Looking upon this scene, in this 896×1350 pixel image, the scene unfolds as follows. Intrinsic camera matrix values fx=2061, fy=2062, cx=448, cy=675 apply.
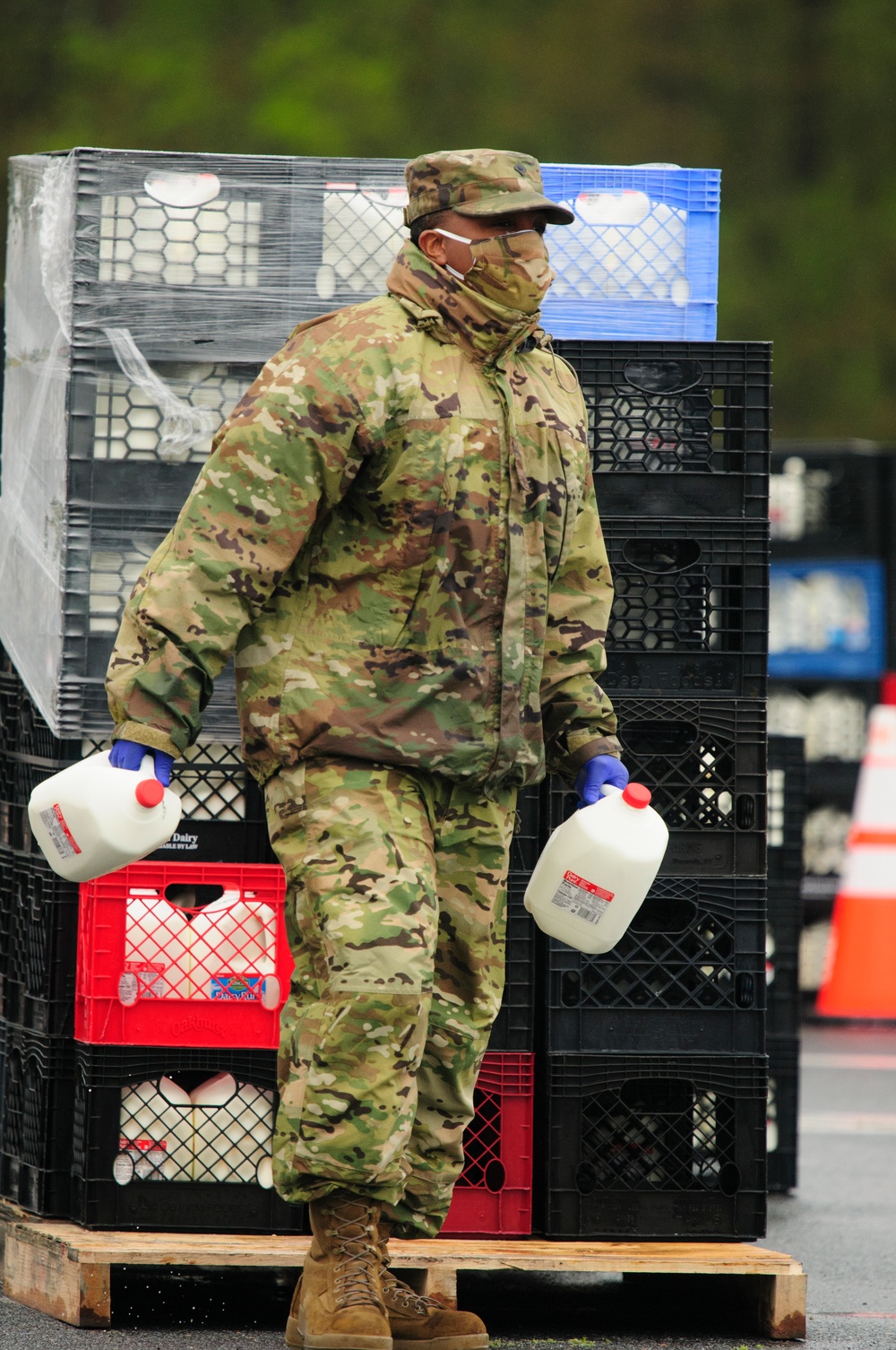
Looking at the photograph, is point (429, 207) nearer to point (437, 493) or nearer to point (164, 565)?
point (437, 493)

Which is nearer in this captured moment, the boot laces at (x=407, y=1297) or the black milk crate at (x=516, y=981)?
the boot laces at (x=407, y=1297)

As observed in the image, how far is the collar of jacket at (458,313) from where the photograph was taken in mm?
3637

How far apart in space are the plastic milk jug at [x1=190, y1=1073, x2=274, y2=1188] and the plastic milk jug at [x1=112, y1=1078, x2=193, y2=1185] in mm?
23

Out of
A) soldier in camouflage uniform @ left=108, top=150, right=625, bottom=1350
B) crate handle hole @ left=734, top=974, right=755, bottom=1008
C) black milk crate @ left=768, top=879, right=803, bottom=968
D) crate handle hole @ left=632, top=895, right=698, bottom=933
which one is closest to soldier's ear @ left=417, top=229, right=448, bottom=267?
soldier in camouflage uniform @ left=108, top=150, right=625, bottom=1350

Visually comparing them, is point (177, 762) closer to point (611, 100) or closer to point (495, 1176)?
point (495, 1176)

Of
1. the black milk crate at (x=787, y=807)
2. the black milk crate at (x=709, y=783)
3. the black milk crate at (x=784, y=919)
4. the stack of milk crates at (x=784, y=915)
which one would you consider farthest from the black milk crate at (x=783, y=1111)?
the black milk crate at (x=709, y=783)

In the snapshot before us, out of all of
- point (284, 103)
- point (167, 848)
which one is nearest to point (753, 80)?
point (284, 103)

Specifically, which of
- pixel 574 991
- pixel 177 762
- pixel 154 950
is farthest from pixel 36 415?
pixel 574 991

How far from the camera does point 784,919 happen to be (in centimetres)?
588

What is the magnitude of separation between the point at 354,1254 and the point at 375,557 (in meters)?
1.19

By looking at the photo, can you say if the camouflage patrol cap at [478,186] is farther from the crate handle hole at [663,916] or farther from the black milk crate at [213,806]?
the crate handle hole at [663,916]

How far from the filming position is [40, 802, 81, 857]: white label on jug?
135 inches

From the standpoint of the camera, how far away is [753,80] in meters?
26.7

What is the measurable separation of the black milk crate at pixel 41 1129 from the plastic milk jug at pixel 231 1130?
28cm
